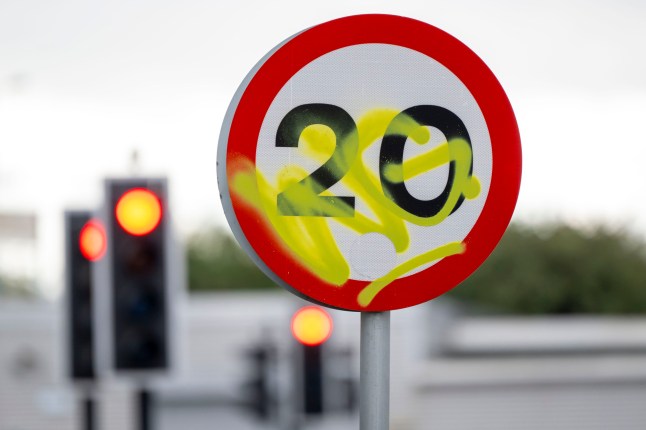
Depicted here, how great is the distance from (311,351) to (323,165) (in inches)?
378

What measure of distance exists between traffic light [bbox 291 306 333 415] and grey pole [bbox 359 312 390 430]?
367 inches

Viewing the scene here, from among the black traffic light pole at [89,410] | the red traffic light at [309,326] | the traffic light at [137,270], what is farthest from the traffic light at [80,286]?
the red traffic light at [309,326]

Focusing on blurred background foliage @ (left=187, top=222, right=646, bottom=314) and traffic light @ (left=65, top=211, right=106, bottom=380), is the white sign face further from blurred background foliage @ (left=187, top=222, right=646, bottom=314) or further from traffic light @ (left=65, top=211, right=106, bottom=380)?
blurred background foliage @ (left=187, top=222, right=646, bottom=314)

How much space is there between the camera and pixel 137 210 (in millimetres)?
7660

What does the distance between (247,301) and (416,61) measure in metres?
26.0

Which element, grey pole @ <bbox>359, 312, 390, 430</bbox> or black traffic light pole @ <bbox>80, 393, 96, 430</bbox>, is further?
black traffic light pole @ <bbox>80, 393, 96, 430</bbox>

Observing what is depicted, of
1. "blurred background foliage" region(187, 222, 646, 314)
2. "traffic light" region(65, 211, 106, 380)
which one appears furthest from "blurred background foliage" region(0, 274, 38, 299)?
"traffic light" region(65, 211, 106, 380)

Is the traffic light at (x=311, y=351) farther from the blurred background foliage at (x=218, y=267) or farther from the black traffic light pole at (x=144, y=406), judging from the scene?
the blurred background foliage at (x=218, y=267)

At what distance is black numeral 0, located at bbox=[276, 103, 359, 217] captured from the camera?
8.75 ft

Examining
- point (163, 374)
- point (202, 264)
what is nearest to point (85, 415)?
point (163, 374)

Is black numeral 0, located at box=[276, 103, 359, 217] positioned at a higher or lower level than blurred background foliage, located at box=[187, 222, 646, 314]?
higher

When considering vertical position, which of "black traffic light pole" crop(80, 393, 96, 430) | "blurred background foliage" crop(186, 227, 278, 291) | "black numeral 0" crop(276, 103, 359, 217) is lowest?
"blurred background foliage" crop(186, 227, 278, 291)

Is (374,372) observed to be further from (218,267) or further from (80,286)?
(218,267)

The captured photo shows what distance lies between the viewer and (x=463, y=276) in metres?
2.78
